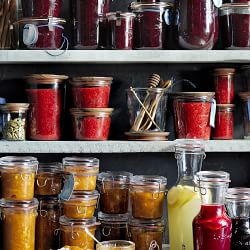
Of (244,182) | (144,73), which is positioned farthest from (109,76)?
(244,182)

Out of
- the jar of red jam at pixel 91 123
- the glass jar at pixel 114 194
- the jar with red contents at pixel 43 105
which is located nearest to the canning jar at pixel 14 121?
the jar with red contents at pixel 43 105

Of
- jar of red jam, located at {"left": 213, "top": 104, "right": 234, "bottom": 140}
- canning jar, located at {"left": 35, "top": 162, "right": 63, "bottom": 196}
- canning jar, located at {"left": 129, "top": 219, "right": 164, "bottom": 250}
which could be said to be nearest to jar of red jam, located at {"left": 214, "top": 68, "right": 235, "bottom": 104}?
jar of red jam, located at {"left": 213, "top": 104, "right": 234, "bottom": 140}

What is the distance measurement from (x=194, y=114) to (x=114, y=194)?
346 millimetres

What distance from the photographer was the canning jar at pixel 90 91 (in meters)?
2.08

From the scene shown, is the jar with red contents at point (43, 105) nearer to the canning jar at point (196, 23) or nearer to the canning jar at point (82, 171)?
the canning jar at point (82, 171)

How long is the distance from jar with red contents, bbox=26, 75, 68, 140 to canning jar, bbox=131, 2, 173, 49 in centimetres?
29

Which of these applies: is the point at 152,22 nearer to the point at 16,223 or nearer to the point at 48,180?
the point at 48,180

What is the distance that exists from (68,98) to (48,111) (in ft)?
0.55

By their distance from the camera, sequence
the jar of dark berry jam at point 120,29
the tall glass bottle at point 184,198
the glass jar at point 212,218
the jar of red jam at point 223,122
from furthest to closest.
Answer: the jar of red jam at point 223,122 < the jar of dark berry jam at point 120,29 < the tall glass bottle at point 184,198 < the glass jar at point 212,218

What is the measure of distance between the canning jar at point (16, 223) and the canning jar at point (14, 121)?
213mm

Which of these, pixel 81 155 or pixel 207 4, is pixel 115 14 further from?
pixel 81 155

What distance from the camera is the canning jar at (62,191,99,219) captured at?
200cm

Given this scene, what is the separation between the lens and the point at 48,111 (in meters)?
2.09

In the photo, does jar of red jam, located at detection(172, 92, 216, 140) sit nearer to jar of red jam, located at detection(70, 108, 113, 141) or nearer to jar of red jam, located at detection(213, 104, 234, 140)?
jar of red jam, located at detection(213, 104, 234, 140)
